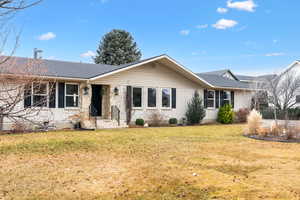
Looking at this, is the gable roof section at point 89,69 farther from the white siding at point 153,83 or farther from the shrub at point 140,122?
the shrub at point 140,122

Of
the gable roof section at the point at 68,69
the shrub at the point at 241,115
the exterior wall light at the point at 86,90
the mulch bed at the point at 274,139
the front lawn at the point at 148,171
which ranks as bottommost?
the front lawn at the point at 148,171

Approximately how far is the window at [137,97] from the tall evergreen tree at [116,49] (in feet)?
67.7

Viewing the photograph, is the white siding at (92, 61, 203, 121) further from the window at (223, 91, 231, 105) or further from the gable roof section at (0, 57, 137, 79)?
the window at (223, 91, 231, 105)

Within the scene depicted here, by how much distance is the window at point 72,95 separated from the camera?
14.4m

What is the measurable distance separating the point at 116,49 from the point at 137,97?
21.8 m

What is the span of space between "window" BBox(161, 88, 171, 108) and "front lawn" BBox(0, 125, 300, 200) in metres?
8.64

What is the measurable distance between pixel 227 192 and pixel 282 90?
637 inches

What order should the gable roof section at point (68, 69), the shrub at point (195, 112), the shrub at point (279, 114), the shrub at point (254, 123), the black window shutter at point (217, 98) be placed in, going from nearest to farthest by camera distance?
the shrub at point (254, 123), the gable roof section at point (68, 69), the shrub at point (195, 112), the shrub at point (279, 114), the black window shutter at point (217, 98)

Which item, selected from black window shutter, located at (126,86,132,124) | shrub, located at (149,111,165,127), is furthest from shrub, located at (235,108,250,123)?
black window shutter, located at (126,86,132,124)

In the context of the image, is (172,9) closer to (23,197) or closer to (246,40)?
(246,40)

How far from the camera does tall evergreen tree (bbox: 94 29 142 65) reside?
36.6 meters

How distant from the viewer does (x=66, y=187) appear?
4609 millimetres

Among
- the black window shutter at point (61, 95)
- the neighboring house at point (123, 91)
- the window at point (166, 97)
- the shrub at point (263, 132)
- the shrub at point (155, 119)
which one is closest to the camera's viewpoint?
the shrub at point (263, 132)

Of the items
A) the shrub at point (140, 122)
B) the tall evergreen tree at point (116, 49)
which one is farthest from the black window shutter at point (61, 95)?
the tall evergreen tree at point (116, 49)
